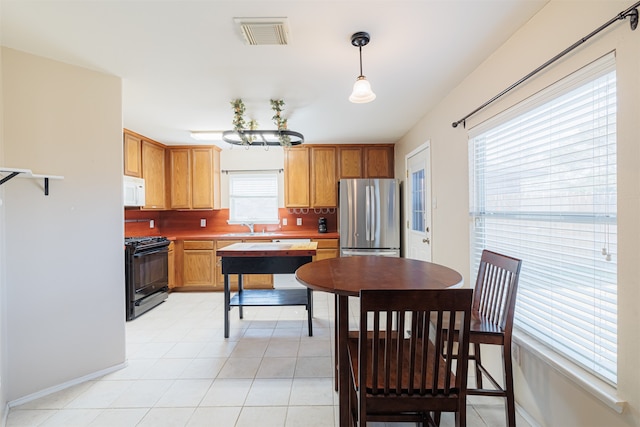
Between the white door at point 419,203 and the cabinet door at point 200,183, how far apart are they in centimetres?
292

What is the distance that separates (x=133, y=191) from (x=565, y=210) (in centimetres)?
405

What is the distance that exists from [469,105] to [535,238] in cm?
113

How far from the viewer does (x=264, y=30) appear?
156 centimetres

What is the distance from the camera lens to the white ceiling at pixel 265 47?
4.72 feet

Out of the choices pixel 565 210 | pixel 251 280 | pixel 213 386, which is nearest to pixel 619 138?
pixel 565 210

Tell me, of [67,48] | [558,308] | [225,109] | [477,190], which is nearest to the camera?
[558,308]

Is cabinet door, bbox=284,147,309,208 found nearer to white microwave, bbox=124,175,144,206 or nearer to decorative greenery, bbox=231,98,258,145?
decorative greenery, bbox=231,98,258,145

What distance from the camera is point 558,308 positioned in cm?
141

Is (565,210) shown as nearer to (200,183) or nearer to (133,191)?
(133,191)

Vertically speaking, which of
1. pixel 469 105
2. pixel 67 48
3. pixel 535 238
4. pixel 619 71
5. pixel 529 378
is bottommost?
pixel 529 378

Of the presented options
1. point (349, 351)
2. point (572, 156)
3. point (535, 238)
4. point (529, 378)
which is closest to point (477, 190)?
point (535, 238)

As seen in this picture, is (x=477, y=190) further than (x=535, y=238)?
Yes

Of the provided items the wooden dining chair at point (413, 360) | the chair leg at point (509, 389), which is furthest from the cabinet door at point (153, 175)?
the chair leg at point (509, 389)

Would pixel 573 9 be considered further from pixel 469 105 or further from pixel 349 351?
pixel 349 351
